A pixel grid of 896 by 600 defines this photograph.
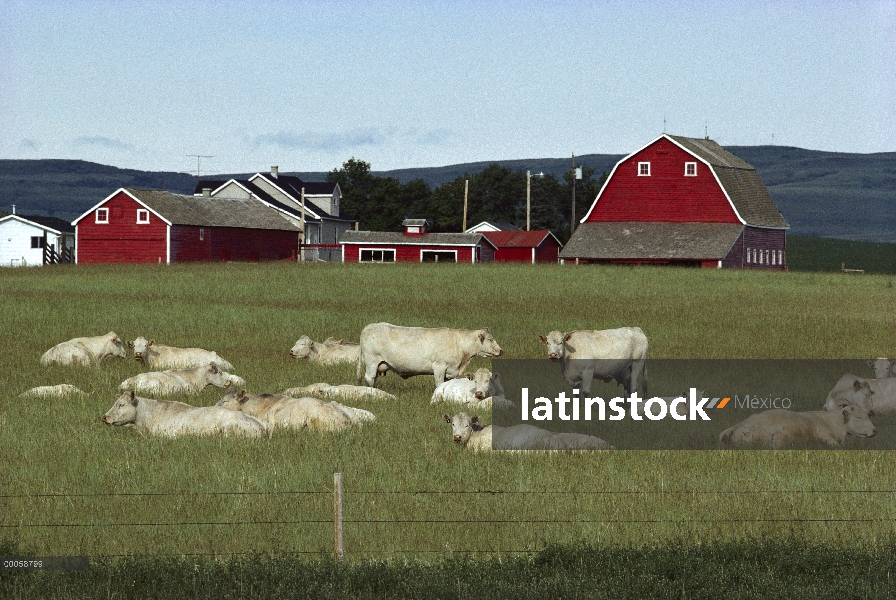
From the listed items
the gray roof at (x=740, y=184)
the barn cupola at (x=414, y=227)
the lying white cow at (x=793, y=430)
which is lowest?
the lying white cow at (x=793, y=430)

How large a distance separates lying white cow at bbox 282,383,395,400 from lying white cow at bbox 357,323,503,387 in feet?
6.37

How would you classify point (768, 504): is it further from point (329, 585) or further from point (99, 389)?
point (99, 389)

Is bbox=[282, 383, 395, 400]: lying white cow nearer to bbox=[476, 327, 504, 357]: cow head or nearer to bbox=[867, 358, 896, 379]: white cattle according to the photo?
bbox=[476, 327, 504, 357]: cow head

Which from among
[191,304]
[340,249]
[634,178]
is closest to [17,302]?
[191,304]

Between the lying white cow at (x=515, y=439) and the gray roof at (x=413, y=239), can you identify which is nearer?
the lying white cow at (x=515, y=439)

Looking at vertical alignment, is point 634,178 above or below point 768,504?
above

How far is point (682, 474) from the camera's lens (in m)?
15.7

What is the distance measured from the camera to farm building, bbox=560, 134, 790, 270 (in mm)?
78688

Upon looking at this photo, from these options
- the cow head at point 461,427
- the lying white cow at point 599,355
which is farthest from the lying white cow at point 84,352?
the cow head at point 461,427

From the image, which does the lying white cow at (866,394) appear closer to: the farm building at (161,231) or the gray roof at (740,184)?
the gray roof at (740,184)

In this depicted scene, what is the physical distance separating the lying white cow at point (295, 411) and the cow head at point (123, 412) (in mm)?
1411

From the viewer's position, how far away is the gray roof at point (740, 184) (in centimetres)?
8244

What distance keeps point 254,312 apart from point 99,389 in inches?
721

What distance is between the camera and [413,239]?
93.3 meters
